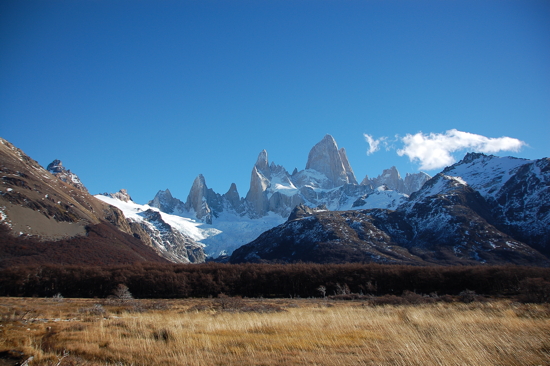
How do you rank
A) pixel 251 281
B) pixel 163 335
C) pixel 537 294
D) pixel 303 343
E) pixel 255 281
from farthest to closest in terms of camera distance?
pixel 255 281 → pixel 251 281 → pixel 537 294 → pixel 163 335 → pixel 303 343

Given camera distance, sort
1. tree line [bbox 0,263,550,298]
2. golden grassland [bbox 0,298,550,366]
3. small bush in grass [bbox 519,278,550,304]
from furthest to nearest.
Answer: tree line [bbox 0,263,550,298] < small bush in grass [bbox 519,278,550,304] < golden grassland [bbox 0,298,550,366]

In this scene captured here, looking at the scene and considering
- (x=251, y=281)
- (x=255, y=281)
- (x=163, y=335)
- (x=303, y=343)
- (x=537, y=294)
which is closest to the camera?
(x=303, y=343)

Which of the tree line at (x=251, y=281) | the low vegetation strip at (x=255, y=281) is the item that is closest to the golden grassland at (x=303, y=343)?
the low vegetation strip at (x=255, y=281)

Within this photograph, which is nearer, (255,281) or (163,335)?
(163,335)

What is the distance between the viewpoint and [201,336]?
15352mm

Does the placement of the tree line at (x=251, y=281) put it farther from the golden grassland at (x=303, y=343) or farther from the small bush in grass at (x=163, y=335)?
the small bush in grass at (x=163, y=335)

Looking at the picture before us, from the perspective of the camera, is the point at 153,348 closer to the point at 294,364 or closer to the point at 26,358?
the point at 26,358

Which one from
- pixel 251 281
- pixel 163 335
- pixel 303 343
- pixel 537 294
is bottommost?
pixel 251 281

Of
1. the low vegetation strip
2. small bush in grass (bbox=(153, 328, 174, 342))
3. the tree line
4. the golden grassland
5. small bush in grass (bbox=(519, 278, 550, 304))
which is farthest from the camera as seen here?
the tree line

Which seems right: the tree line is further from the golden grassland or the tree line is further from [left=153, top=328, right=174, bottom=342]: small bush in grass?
[left=153, top=328, right=174, bottom=342]: small bush in grass

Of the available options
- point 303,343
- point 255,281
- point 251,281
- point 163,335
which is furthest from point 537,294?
point 251,281

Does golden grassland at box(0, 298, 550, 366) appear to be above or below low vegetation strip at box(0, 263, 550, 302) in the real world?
above

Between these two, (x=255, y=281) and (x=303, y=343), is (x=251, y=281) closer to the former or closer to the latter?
(x=255, y=281)

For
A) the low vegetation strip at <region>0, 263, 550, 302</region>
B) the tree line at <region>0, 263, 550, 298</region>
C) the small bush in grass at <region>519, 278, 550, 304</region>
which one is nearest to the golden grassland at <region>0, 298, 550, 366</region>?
the small bush in grass at <region>519, 278, 550, 304</region>
